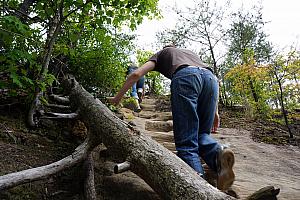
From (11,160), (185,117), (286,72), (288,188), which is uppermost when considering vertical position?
(286,72)

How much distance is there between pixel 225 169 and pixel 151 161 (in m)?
0.69

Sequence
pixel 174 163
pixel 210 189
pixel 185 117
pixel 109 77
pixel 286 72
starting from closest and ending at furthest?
pixel 210 189 → pixel 174 163 → pixel 185 117 → pixel 109 77 → pixel 286 72

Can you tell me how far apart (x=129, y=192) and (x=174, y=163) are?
34.9 inches

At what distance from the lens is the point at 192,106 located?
7.91 ft

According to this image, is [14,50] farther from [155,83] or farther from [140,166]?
[155,83]

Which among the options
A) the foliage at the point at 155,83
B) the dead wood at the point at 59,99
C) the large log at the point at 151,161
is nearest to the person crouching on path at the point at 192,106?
the large log at the point at 151,161

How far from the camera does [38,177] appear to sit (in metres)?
2.11

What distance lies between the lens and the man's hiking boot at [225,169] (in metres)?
2.20

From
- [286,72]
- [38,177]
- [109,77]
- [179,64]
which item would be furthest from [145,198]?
[286,72]

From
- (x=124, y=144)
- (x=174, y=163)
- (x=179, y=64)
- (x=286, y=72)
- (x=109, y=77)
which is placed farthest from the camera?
(x=286, y=72)

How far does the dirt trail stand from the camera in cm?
278

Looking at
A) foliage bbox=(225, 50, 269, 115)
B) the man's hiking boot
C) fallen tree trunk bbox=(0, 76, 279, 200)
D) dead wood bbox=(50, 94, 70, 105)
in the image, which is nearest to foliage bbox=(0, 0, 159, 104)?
dead wood bbox=(50, 94, 70, 105)

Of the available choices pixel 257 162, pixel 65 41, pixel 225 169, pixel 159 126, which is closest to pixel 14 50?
pixel 65 41

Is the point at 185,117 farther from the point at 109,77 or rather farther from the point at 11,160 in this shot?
the point at 109,77
